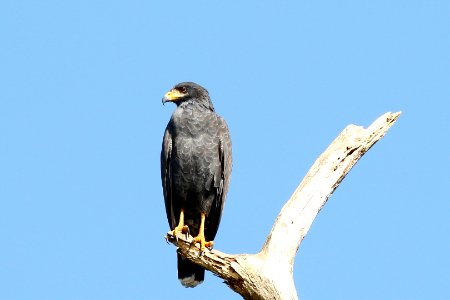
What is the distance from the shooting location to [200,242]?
29.2 ft

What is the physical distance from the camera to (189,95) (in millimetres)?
10570

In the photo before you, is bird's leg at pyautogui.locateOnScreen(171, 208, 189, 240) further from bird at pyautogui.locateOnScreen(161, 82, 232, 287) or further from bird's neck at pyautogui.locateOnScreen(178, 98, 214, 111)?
bird's neck at pyautogui.locateOnScreen(178, 98, 214, 111)

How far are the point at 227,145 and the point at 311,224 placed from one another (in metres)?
2.17

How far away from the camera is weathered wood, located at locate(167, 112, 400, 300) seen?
806cm

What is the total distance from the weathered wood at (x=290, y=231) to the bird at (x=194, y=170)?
129cm

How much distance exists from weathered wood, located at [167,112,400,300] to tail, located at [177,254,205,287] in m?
1.09

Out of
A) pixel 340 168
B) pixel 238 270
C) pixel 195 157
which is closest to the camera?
pixel 238 270

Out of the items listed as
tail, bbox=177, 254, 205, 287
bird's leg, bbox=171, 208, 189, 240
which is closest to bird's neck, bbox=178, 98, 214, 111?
bird's leg, bbox=171, 208, 189, 240

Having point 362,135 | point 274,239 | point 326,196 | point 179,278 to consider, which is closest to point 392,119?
→ point 362,135

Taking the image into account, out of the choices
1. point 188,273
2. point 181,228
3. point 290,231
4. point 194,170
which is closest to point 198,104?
point 194,170

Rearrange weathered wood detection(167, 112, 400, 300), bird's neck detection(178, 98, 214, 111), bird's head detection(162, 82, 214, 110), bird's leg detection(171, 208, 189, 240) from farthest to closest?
1. bird's head detection(162, 82, 214, 110)
2. bird's neck detection(178, 98, 214, 111)
3. bird's leg detection(171, 208, 189, 240)
4. weathered wood detection(167, 112, 400, 300)

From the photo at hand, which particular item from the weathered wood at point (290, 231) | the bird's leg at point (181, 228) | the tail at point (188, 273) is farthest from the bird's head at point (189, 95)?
the weathered wood at point (290, 231)

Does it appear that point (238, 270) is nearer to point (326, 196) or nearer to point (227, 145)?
point (326, 196)

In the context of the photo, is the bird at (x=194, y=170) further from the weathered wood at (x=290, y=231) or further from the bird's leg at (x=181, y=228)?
the weathered wood at (x=290, y=231)
